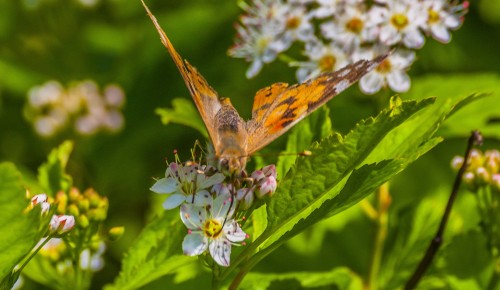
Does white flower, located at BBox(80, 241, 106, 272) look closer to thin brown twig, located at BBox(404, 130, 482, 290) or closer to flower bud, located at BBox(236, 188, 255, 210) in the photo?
flower bud, located at BBox(236, 188, 255, 210)

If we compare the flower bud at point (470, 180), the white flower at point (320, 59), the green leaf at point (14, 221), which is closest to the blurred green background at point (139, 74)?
the white flower at point (320, 59)

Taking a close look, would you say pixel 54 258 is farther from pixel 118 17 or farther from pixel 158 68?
pixel 118 17

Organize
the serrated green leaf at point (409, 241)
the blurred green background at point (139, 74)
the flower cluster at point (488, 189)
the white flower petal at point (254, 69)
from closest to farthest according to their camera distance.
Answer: the flower cluster at point (488, 189)
the serrated green leaf at point (409, 241)
the white flower petal at point (254, 69)
the blurred green background at point (139, 74)

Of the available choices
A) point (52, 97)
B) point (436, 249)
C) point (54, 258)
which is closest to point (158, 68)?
point (52, 97)

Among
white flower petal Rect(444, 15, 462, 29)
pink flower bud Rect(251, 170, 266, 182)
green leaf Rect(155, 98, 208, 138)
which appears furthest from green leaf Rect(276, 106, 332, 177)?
white flower petal Rect(444, 15, 462, 29)

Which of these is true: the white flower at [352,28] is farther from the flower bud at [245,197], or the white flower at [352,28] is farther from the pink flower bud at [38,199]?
the pink flower bud at [38,199]

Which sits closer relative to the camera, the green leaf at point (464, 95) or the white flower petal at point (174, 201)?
the white flower petal at point (174, 201)

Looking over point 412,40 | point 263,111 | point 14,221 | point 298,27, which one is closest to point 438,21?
point 412,40
